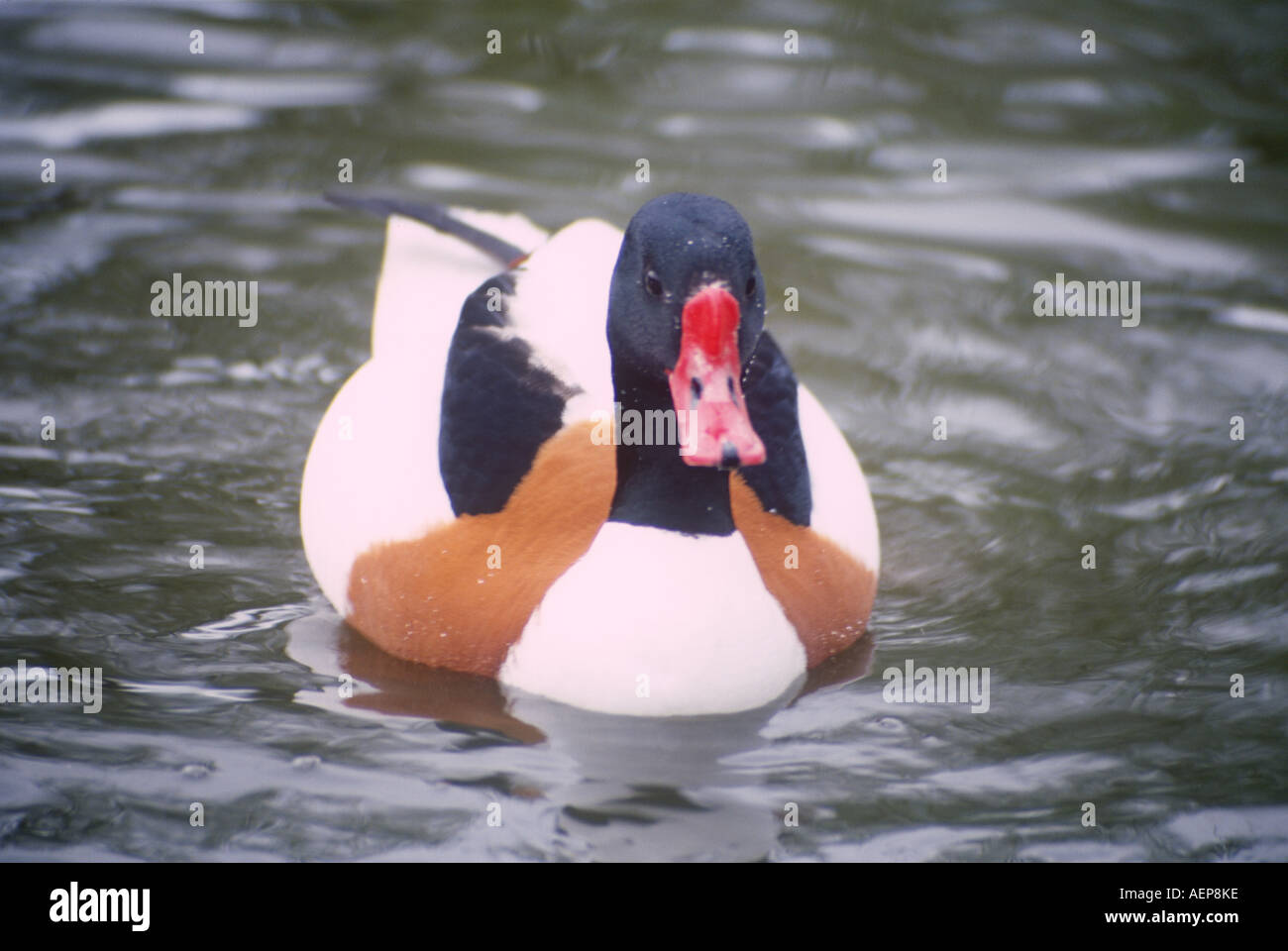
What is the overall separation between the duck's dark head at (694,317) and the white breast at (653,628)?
1.40 feet

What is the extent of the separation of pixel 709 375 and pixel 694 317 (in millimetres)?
148

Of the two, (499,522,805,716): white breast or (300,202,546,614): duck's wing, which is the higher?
(300,202,546,614): duck's wing

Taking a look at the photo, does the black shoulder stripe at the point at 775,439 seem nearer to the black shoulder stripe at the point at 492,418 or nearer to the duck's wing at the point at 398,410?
the black shoulder stripe at the point at 492,418

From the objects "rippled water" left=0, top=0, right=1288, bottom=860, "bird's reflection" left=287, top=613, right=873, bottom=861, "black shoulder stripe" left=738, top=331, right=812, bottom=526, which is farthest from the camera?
"black shoulder stripe" left=738, top=331, right=812, bottom=526

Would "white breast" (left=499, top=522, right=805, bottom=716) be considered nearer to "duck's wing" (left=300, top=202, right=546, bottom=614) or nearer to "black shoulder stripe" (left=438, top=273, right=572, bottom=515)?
"black shoulder stripe" (left=438, top=273, right=572, bottom=515)

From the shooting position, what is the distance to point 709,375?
408 cm

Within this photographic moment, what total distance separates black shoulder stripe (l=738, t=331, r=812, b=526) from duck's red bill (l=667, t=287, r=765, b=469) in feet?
2.24

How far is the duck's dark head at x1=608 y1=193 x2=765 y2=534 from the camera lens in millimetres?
4000

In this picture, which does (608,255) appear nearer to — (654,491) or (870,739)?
(654,491)

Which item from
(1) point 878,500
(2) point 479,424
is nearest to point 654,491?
(2) point 479,424

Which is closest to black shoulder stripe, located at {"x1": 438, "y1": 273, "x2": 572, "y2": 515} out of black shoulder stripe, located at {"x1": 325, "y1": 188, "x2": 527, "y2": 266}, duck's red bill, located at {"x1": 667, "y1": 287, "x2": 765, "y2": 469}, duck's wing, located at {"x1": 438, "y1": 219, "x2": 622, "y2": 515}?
duck's wing, located at {"x1": 438, "y1": 219, "x2": 622, "y2": 515}

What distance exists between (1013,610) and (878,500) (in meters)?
0.91

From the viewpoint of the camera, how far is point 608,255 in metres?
5.38

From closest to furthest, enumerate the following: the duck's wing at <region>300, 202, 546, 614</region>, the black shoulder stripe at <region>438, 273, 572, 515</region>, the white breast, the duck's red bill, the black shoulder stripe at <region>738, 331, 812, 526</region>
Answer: the duck's red bill
the white breast
the black shoulder stripe at <region>438, 273, 572, 515</region>
the black shoulder stripe at <region>738, 331, 812, 526</region>
the duck's wing at <region>300, 202, 546, 614</region>
